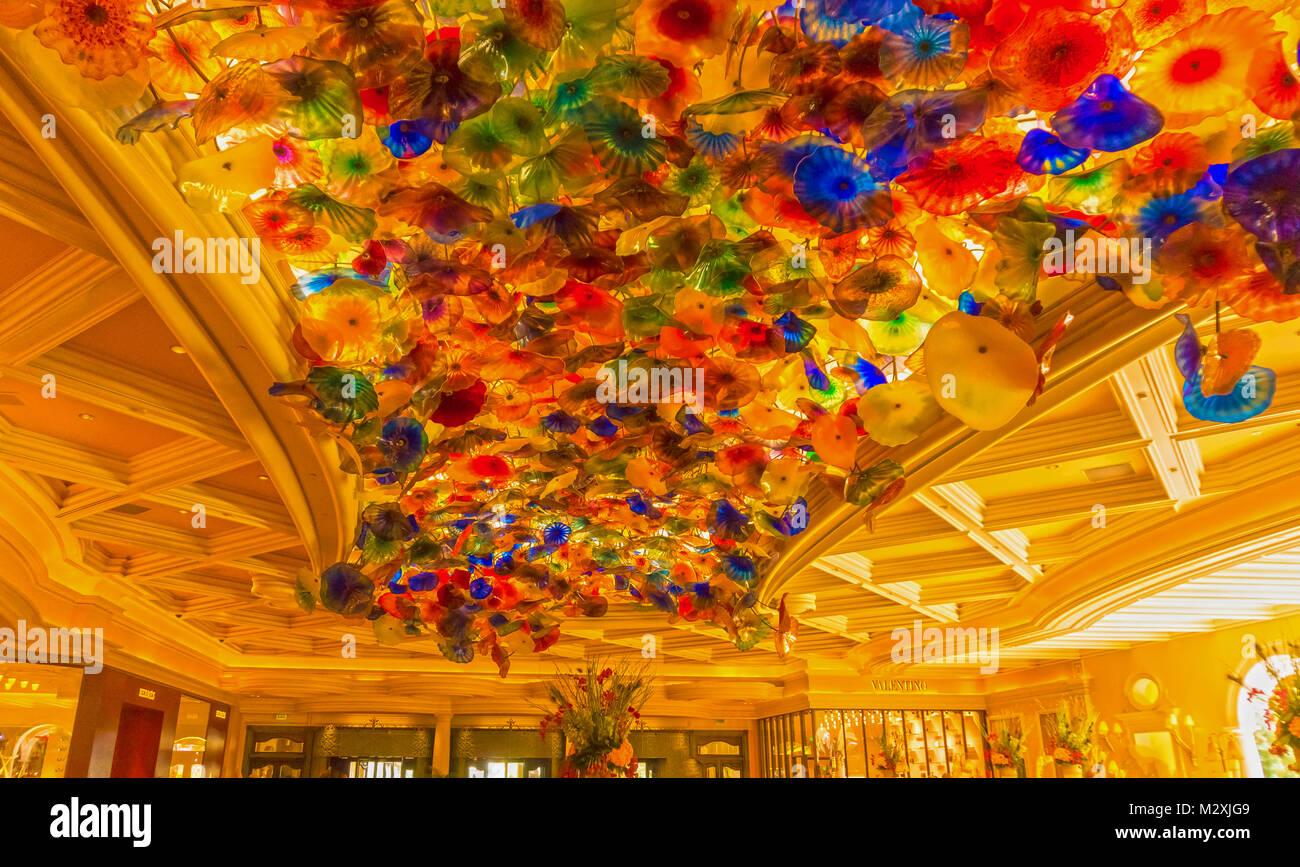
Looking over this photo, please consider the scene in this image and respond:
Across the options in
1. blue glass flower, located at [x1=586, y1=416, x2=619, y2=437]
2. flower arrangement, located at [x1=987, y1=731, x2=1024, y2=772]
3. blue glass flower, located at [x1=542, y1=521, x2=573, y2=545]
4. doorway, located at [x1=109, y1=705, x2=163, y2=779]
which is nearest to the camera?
blue glass flower, located at [x1=586, y1=416, x2=619, y2=437]

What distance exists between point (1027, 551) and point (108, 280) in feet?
24.7

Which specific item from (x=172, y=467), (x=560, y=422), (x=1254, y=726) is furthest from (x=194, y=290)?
(x=1254, y=726)

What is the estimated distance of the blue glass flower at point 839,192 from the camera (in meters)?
1.46

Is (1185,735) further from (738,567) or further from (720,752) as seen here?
(738,567)

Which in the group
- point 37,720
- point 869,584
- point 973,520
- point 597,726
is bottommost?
point 37,720

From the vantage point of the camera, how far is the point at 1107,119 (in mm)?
1329

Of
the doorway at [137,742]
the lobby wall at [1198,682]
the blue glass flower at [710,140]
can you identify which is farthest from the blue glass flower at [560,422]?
the lobby wall at [1198,682]

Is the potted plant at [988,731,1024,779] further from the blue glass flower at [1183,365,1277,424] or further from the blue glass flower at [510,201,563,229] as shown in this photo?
the blue glass flower at [510,201,563,229]

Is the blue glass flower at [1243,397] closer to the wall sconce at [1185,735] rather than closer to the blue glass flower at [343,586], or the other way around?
the blue glass flower at [343,586]

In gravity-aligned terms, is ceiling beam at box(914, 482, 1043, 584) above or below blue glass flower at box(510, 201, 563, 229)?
above

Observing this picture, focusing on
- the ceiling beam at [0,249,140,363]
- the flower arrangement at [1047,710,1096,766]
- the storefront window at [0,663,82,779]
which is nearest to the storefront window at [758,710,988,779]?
the flower arrangement at [1047,710,1096,766]

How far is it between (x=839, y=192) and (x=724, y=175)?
278 millimetres

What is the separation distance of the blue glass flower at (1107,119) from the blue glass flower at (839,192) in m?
0.30

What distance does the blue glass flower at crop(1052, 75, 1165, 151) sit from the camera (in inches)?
51.4
